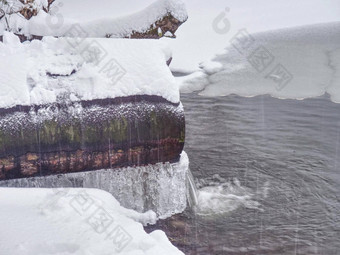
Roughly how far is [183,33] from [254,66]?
4.44 m

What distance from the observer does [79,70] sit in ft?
12.7

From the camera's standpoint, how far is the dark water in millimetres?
3965

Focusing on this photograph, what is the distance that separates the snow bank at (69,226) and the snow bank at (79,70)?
2.82 ft

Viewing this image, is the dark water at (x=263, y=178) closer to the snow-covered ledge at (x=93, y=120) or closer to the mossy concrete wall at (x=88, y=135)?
the snow-covered ledge at (x=93, y=120)

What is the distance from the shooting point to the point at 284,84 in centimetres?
961

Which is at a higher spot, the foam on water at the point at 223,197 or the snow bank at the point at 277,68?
the snow bank at the point at 277,68

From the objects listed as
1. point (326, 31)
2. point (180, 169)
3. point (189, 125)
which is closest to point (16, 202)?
point (180, 169)

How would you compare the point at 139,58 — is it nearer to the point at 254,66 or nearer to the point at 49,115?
the point at 49,115

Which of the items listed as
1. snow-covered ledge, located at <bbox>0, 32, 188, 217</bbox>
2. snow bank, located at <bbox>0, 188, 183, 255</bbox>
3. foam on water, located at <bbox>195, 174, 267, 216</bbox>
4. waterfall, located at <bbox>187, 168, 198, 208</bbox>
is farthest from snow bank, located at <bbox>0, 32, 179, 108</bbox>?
foam on water, located at <bbox>195, 174, 267, 216</bbox>

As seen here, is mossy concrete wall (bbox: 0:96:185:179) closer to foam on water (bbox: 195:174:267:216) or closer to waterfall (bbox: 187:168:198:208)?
waterfall (bbox: 187:168:198:208)

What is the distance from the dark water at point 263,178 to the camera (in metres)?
3.96

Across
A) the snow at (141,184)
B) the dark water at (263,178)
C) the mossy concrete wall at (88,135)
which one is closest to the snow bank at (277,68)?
the dark water at (263,178)

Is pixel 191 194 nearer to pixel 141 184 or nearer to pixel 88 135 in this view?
pixel 141 184

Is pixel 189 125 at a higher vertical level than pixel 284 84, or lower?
lower
